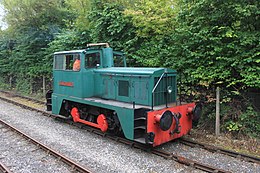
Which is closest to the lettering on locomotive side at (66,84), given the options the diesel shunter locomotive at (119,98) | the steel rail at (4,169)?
the diesel shunter locomotive at (119,98)

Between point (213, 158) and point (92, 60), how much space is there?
4889 mm

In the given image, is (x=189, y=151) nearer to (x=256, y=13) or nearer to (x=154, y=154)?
(x=154, y=154)

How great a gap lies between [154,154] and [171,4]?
5.97 m

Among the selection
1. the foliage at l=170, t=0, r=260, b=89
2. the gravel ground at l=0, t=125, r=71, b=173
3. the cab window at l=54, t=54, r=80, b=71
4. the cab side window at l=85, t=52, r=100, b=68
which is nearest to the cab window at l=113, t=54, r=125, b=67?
the cab side window at l=85, t=52, r=100, b=68

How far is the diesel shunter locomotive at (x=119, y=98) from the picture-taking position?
5.99 m

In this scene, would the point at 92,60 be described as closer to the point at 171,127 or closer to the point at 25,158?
the point at 171,127

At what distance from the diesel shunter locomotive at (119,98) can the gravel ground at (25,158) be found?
73.4 inches

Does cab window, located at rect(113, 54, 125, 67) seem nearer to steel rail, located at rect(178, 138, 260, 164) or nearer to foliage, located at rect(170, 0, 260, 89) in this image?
foliage, located at rect(170, 0, 260, 89)

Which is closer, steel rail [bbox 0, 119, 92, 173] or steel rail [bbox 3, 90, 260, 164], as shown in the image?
steel rail [bbox 0, 119, 92, 173]

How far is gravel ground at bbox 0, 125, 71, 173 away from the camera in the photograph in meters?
5.25

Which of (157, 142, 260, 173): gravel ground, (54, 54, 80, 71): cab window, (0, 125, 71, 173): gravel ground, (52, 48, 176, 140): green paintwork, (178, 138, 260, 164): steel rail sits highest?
(54, 54, 80, 71): cab window

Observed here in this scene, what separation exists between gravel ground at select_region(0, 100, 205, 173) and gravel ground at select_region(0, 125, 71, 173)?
11cm

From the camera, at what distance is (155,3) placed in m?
9.02

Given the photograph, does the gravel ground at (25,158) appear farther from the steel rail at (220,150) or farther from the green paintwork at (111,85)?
the steel rail at (220,150)
